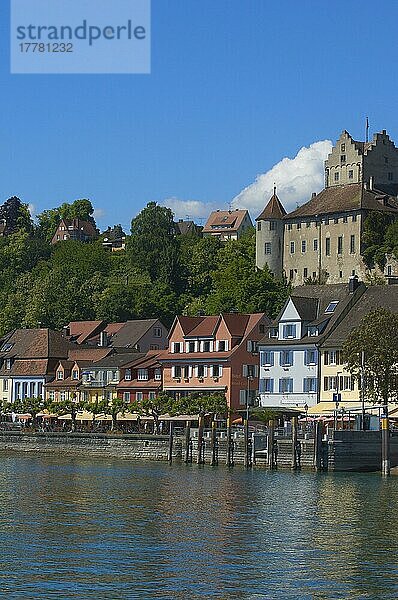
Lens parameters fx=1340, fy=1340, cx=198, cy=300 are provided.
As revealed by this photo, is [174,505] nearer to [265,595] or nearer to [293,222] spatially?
[265,595]

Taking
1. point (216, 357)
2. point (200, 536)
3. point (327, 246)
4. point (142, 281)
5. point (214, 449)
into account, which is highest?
point (327, 246)

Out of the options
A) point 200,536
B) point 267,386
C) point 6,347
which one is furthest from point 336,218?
point 200,536

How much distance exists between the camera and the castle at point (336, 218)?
148 m

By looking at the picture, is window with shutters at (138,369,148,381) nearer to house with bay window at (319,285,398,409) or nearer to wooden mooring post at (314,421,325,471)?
house with bay window at (319,285,398,409)

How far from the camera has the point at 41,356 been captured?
140m

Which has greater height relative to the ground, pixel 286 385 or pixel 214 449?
pixel 286 385

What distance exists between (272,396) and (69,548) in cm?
6423

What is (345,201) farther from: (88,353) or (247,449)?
(247,449)

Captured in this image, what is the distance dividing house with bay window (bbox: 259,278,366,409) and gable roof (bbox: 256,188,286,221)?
44858 millimetres

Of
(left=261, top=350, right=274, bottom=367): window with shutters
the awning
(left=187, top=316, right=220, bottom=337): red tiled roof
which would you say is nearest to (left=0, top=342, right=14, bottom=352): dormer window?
(left=187, top=316, right=220, bottom=337): red tiled roof

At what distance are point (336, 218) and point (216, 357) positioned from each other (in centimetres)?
4023

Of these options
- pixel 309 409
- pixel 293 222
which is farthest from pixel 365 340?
pixel 293 222

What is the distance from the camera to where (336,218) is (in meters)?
151

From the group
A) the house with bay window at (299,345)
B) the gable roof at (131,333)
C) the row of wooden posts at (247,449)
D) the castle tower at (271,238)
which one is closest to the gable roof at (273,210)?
the castle tower at (271,238)
